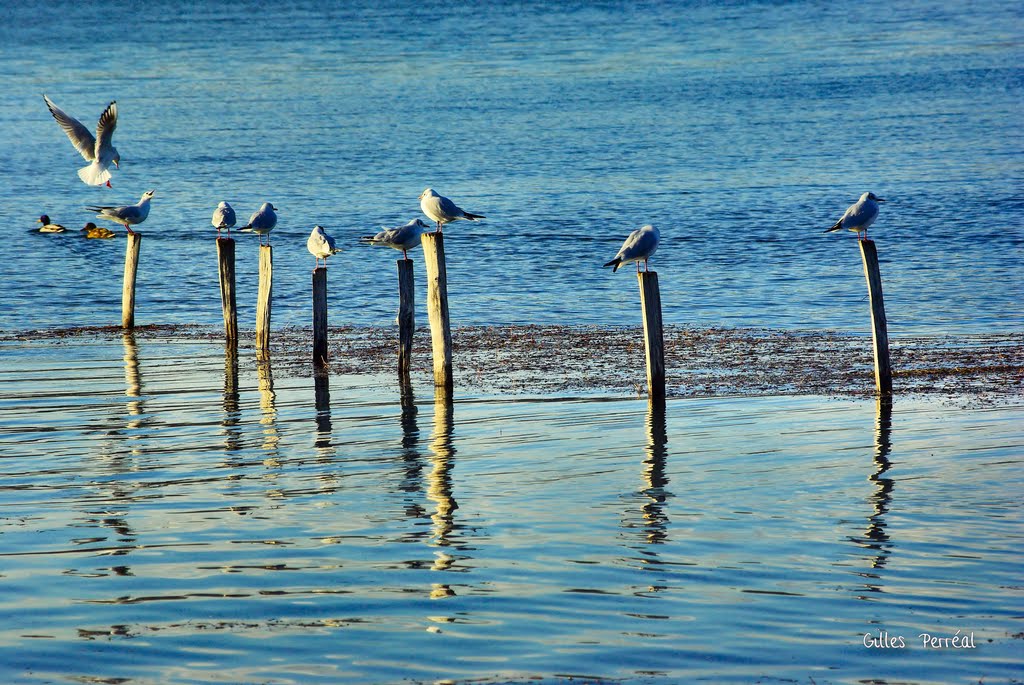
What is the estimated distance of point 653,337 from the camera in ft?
40.7

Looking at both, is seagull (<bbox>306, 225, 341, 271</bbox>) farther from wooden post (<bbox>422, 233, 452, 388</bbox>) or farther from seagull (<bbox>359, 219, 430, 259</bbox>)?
wooden post (<bbox>422, 233, 452, 388</bbox>)

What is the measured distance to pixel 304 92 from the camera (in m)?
Answer: 69.2

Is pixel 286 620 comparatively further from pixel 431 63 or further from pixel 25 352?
pixel 431 63

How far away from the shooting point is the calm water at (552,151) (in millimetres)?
22906

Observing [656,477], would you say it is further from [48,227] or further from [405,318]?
[48,227]

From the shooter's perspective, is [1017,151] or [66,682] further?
[1017,151]

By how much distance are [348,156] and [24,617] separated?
42.9m

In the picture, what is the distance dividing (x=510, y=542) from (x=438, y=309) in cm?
601

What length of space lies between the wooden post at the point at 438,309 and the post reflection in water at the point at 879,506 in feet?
14.5

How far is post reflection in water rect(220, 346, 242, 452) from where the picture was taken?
1045cm

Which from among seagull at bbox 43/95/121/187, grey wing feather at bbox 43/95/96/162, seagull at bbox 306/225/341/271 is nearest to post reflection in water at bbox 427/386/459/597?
seagull at bbox 306/225/341/271

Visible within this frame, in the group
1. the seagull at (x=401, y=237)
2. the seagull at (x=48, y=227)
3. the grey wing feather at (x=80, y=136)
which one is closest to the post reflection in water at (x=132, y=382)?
the seagull at (x=401, y=237)

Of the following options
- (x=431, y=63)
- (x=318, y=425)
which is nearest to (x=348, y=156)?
(x=431, y=63)

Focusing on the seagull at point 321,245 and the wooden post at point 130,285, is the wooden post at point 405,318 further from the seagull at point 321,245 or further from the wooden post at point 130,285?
the wooden post at point 130,285
